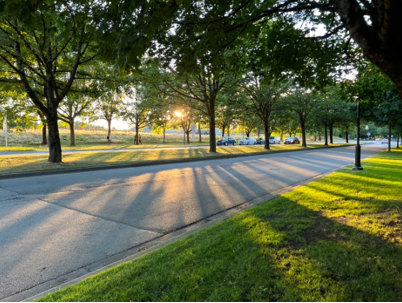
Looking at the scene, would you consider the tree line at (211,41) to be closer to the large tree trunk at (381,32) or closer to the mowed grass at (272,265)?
the large tree trunk at (381,32)

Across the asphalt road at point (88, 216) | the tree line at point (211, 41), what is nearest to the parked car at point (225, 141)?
the tree line at point (211, 41)

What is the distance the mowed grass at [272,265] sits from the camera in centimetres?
248

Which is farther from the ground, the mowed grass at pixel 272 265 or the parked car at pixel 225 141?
the parked car at pixel 225 141

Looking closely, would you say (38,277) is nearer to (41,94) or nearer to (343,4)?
(343,4)

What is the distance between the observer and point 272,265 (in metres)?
2.97

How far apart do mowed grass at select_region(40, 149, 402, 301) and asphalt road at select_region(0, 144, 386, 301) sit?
2.50ft

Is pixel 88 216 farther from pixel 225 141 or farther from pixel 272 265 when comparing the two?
pixel 225 141

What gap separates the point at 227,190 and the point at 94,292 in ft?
19.5

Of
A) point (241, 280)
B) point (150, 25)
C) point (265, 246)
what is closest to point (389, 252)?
point (265, 246)

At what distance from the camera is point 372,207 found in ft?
17.1

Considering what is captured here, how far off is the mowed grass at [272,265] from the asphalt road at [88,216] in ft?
2.50

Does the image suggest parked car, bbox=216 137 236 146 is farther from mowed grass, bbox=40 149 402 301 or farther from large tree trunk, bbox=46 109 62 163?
mowed grass, bbox=40 149 402 301

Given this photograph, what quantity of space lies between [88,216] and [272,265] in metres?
4.00

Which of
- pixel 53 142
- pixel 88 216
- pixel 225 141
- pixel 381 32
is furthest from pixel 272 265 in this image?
pixel 225 141
